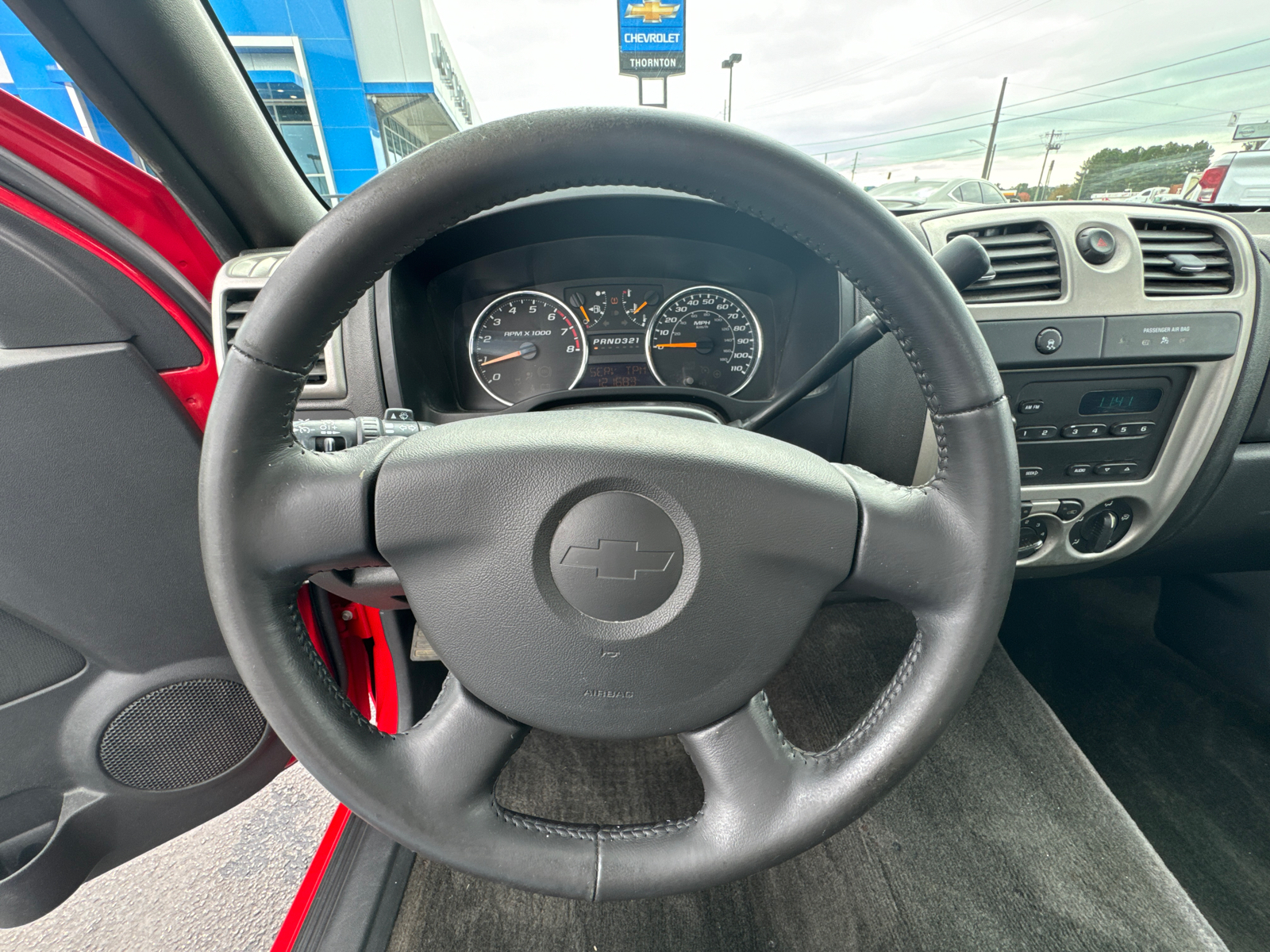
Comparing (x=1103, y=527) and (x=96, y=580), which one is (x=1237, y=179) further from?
(x=96, y=580)

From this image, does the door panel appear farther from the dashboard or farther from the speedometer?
the speedometer

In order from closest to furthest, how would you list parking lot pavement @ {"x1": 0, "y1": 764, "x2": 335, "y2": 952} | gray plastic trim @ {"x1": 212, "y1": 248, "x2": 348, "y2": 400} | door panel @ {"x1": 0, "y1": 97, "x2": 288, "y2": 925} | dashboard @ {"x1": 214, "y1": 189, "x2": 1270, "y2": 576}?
door panel @ {"x1": 0, "y1": 97, "x2": 288, "y2": 925}
gray plastic trim @ {"x1": 212, "y1": 248, "x2": 348, "y2": 400}
dashboard @ {"x1": 214, "y1": 189, "x2": 1270, "y2": 576}
parking lot pavement @ {"x1": 0, "y1": 764, "x2": 335, "y2": 952}

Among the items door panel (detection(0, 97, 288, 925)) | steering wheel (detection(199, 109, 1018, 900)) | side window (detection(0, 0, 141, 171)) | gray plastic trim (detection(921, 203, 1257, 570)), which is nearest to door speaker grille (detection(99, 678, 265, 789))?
door panel (detection(0, 97, 288, 925))

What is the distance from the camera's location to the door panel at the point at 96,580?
0.84m

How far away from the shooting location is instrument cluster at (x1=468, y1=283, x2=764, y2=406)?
128cm

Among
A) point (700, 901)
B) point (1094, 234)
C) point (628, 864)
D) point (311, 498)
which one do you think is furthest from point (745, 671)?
point (1094, 234)

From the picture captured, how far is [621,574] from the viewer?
0.56 meters

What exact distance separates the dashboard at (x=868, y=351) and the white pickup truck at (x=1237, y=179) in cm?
49

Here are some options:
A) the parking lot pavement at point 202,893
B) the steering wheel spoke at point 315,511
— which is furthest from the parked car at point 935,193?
the parking lot pavement at point 202,893

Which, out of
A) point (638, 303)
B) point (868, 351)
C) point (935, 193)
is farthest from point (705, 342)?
point (935, 193)

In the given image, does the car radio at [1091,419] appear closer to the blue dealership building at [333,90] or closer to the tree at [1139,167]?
the tree at [1139,167]

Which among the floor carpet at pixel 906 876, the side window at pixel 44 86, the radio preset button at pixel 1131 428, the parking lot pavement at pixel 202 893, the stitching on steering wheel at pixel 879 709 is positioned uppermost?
the side window at pixel 44 86

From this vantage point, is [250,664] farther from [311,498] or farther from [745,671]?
[745,671]

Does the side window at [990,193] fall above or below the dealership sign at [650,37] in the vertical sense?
below
